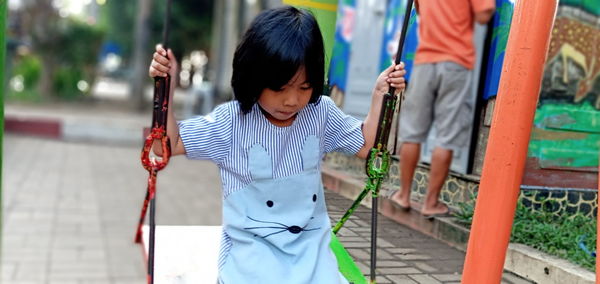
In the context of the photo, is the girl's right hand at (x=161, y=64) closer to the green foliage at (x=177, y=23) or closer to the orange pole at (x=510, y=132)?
the orange pole at (x=510, y=132)

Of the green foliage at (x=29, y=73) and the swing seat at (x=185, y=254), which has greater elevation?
the swing seat at (x=185, y=254)

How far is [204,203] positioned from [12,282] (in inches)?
93.7

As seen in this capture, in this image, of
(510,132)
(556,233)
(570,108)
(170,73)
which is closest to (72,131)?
(570,108)

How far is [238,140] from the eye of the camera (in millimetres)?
1523

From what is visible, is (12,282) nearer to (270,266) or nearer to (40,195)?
(40,195)

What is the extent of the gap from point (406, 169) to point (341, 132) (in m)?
0.74

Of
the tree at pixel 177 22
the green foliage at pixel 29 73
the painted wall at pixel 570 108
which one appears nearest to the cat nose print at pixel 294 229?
the painted wall at pixel 570 108

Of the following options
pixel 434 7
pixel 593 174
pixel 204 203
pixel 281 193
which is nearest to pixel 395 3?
pixel 434 7

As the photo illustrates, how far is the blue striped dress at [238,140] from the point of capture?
4.93 ft

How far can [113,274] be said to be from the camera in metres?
4.02

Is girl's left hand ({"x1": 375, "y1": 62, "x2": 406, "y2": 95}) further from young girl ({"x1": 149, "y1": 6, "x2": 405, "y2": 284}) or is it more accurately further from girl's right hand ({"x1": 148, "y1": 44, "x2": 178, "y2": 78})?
girl's right hand ({"x1": 148, "y1": 44, "x2": 178, "y2": 78})

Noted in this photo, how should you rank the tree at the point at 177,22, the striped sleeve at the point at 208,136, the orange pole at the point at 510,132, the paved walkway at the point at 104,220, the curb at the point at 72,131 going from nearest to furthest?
the orange pole at the point at 510,132 < the striped sleeve at the point at 208,136 < the paved walkway at the point at 104,220 < the curb at the point at 72,131 < the tree at the point at 177,22

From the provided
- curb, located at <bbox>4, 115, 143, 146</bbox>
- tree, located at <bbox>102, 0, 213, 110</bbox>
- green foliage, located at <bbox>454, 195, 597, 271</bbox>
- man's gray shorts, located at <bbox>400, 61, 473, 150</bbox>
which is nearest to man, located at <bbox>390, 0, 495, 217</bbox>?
man's gray shorts, located at <bbox>400, 61, 473, 150</bbox>

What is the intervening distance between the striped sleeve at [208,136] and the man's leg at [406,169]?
0.66 metres
